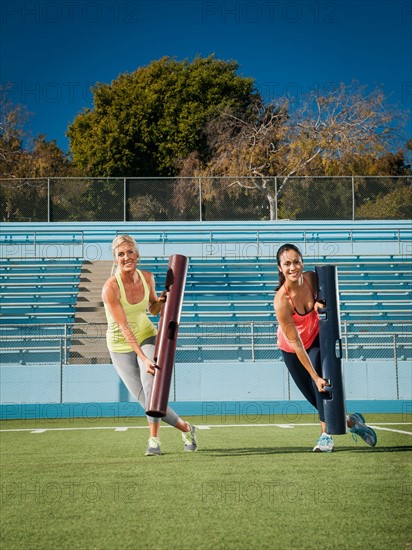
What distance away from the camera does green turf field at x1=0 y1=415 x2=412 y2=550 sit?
366 cm

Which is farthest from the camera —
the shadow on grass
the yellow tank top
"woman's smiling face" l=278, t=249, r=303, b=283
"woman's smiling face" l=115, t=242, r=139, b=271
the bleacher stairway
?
the bleacher stairway

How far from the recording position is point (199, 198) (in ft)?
78.7

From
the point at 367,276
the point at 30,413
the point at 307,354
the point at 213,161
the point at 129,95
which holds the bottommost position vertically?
the point at 30,413

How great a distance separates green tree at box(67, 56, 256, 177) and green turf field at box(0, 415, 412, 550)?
2990cm

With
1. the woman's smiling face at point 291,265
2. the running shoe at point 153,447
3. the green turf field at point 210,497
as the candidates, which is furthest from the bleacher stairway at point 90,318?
the woman's smiling face at point 291,265

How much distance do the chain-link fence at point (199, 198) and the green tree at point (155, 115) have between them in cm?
1240

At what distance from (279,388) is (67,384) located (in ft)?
12.8

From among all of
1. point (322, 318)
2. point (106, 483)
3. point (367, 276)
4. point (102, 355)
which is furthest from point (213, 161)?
point (322, 318)

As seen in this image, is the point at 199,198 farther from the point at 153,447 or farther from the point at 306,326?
the point at 306,326

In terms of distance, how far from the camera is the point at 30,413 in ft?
50.3

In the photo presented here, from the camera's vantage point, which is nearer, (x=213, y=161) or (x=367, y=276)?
(x=367, y=276)

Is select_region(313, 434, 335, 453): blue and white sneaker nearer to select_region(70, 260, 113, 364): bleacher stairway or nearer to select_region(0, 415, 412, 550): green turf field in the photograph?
select_region(0, 415, 412, 550): green turf field

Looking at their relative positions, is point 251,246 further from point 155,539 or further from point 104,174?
point 155,539

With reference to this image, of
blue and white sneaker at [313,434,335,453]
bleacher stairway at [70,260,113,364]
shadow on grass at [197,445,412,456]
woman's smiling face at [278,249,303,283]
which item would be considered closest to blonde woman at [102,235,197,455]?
woman's smiling face at [278,249,303,283]
